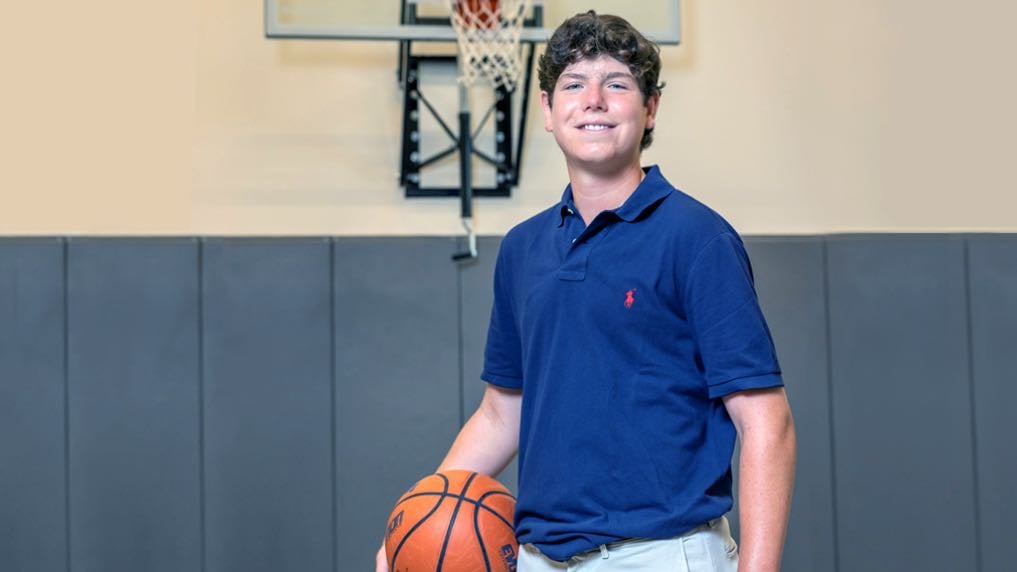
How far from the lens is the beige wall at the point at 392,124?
3424 mm

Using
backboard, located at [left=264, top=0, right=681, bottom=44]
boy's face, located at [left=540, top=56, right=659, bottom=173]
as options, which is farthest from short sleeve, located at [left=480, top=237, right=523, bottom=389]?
backboard, located at [left=264, top=0, right=681, bottom=44]

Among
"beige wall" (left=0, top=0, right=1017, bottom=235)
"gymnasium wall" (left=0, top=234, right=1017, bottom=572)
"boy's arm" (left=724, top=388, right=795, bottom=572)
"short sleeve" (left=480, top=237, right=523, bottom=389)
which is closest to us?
"boy's arm" (left=724, top=388, right=795, bottom=572)

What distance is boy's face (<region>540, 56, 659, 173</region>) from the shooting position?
1669 mm

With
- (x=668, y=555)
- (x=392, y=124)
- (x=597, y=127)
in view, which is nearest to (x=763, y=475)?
(x=668, y=555)

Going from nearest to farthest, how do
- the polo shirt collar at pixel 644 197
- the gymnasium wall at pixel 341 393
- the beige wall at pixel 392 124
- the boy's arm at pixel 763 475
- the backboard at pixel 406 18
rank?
the boy's arm at pixel 763 475 → the polo shirt collar at pixel 644 197 → the backboard at pixel 406 18 → the gymnasium wall at pixel 341 393 → the beige wall at pixel 392 124

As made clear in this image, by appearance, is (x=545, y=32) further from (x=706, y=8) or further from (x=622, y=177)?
(x=622, y=177)

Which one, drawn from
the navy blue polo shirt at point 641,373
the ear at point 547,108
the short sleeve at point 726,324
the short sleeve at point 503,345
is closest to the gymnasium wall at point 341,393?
the short sleeve at point 503,345

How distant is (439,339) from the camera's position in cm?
343

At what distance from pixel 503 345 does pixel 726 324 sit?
512 mm

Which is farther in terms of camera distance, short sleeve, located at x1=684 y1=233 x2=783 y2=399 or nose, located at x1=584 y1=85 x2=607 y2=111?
nose, located at x1=584 y1=85 x2=607 y2=111

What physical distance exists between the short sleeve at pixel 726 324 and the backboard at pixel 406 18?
5.84 ft

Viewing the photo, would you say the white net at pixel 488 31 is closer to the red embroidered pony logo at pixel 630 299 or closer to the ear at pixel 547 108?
the ear at pixel 547 108

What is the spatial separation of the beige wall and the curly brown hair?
1780 millimetres

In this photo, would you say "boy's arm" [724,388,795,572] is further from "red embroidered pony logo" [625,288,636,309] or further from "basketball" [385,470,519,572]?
"basketball" [385,470,519,572]
